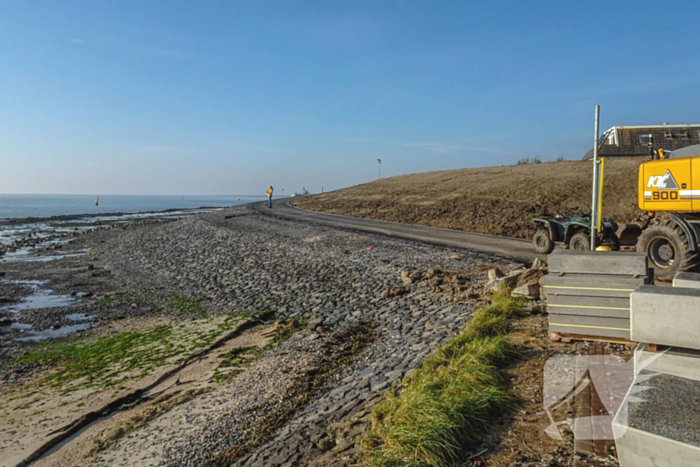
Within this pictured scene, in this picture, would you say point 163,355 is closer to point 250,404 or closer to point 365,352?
point 250,404

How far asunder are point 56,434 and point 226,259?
13.2m

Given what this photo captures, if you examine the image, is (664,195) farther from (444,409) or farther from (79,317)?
(79,317)

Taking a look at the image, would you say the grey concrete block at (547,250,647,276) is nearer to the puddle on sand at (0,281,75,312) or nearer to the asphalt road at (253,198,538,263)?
the asphalt road at (253,198,538,263)

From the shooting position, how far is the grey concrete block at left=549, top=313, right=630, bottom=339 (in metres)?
5.48

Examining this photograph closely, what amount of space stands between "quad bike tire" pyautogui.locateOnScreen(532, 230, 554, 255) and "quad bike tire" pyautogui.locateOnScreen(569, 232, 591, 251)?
0.68 metres

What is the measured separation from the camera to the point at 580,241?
12.8 meters

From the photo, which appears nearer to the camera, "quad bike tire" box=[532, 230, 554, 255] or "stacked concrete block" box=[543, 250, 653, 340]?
"stacked concrete block" box=[543, 250, 653, 340]

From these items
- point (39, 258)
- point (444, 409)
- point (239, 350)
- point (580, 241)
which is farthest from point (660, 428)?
point (39, 258)

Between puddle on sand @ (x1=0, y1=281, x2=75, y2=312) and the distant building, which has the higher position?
the distant building

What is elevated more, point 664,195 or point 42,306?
point 664,195

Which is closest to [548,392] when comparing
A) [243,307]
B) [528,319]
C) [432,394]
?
[432,394]

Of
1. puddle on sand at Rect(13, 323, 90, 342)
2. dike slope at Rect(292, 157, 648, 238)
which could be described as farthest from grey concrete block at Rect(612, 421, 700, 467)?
dike slope at Rect(292, 157, 648, 238)

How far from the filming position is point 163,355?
30.6 feet

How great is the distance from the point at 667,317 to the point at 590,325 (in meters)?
2.39
